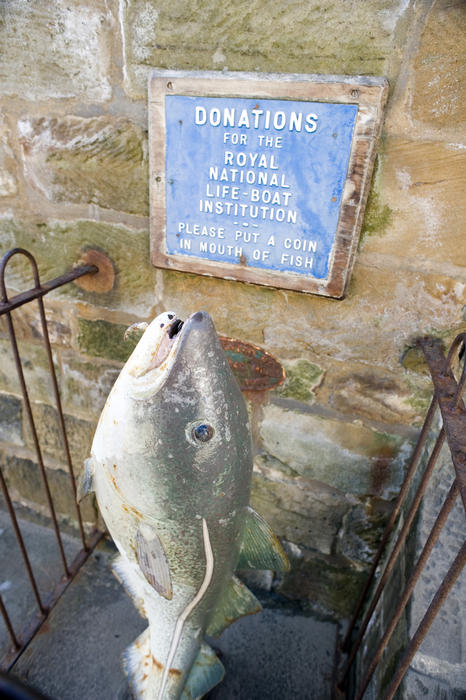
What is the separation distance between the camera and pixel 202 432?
0.93m

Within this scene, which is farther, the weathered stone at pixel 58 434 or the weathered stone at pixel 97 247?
the weathered stone at pixel 58 434

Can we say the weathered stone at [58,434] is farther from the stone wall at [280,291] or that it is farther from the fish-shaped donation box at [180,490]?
the fish-shaped donation box at [180,490]

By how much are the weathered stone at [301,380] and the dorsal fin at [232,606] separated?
0.66 m

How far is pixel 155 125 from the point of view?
4.47 ft

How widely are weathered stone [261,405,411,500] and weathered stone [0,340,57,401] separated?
1.04 meters

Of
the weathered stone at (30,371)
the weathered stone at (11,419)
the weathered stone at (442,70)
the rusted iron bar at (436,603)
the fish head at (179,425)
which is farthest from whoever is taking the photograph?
the weathered stone at (11,419)

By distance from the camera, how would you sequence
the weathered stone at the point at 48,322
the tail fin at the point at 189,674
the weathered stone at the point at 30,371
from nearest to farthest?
the tail fin at the point at 189,674
the weathered stone at the point at 48,322
the weathered stone at the point at 30,371

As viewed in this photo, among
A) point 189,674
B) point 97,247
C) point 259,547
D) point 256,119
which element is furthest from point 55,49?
point 189,674

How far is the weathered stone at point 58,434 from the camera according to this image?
2023 mm

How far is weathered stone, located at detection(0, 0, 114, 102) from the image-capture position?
53.3 inches

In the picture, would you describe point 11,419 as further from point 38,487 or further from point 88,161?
point 88,161

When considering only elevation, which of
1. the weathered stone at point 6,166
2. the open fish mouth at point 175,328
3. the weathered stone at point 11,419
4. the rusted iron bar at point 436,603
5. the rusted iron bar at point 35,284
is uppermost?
the weathered stone at point 6,166

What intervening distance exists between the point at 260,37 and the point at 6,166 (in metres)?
1.05

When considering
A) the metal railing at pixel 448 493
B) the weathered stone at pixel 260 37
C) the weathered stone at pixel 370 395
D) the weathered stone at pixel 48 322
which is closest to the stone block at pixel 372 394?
the weathered stone at pixel 370 395
